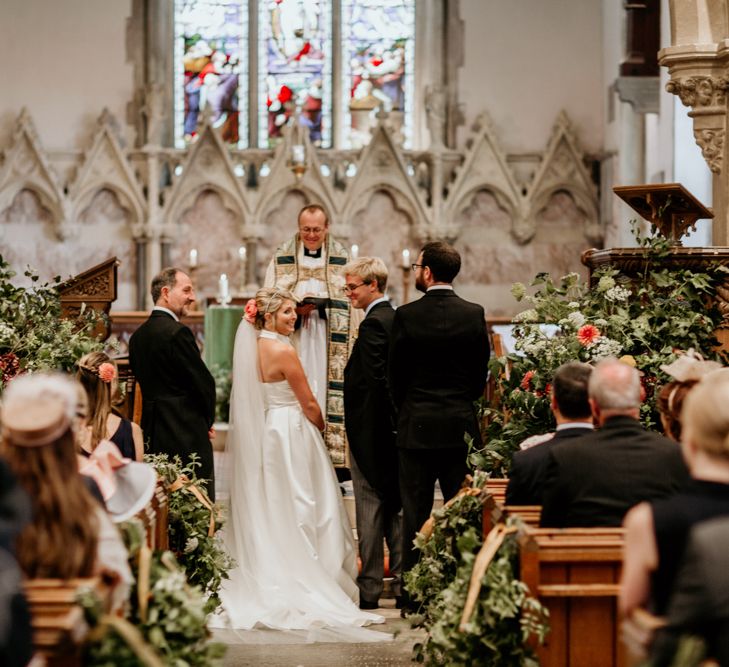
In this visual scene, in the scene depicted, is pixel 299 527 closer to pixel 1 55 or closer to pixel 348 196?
pixel 348 196

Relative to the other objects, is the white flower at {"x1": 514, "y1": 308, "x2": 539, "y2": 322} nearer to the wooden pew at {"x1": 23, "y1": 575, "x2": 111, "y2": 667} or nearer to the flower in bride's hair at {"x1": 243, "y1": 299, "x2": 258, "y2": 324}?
the flower in bride's hair at {"x1": 243, "y1": 299, "x2": 258, "y2": 324}

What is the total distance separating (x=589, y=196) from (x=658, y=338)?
8407 millimetres

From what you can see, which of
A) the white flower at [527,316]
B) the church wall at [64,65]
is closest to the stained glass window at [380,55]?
the church wall at [64,65]

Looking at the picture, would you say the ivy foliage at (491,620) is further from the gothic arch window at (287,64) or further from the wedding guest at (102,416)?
the gothic arch window at (287,64)

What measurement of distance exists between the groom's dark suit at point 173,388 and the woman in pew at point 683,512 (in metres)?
3.76

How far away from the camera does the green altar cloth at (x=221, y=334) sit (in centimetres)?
1121

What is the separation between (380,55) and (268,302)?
928cm

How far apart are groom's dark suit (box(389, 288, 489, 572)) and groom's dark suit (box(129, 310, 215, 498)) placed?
1.00 meters

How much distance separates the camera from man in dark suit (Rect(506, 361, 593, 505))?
12.8 ft

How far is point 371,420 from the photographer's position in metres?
6.22

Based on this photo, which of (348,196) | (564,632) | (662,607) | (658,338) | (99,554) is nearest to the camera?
(662,607)

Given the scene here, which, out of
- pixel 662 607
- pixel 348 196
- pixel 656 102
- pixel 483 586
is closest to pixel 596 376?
pixel 483 586

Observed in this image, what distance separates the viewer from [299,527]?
6.14 m

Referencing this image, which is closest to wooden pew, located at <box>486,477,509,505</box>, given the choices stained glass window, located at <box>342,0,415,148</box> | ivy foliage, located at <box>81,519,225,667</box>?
ivy foliage, located at <box>81,519,225,667</box>
